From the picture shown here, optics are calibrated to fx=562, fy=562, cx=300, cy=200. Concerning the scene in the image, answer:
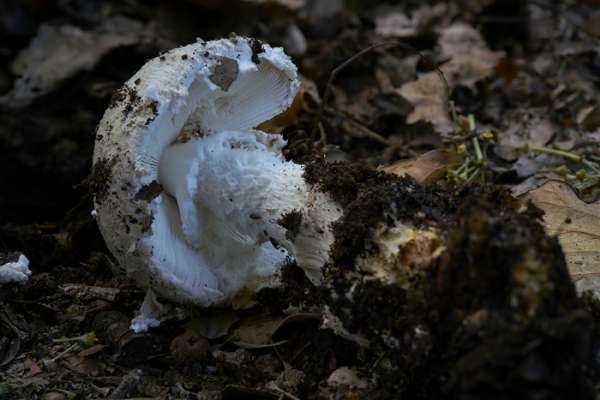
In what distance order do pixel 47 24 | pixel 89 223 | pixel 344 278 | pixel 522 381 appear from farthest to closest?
1. pixel 47 24
2. pixel 89 223
3. pixel 344 278
4. pixel 522 381

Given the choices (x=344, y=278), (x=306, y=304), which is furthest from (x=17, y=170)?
(x=344, y=278)

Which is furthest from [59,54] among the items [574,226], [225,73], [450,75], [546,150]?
[574,226]

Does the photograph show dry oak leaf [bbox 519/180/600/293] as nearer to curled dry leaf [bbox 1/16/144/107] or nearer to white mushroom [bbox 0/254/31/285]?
white mushroom [bbox 0/254/31/285]

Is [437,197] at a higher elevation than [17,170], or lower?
higher

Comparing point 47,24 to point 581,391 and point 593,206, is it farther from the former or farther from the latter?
point 581,391

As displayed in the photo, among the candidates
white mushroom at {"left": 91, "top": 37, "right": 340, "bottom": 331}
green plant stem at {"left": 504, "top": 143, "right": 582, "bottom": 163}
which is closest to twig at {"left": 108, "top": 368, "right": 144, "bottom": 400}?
white mushroom at {"left": 91, "top": 37, "right": 340, "bottom": 331}

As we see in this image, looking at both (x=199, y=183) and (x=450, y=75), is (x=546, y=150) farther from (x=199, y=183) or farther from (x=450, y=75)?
(x=199, y=183)

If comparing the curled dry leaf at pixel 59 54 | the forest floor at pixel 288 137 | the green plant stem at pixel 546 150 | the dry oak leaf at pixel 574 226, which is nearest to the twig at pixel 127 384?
the forest floor at pixel 288 137
